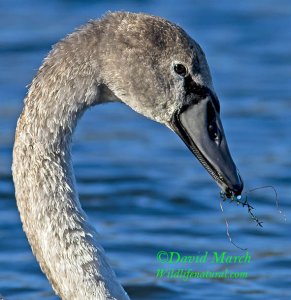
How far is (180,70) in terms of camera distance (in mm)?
8484

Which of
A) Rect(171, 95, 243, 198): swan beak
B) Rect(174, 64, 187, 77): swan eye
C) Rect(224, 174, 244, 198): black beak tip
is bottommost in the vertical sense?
Rect(224, 174, 244, 198): black beak tip

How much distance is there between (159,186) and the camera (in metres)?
13.3

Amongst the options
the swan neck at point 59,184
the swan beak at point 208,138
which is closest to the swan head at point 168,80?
the swan beak at point 208,138

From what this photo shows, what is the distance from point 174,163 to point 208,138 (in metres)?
5.21

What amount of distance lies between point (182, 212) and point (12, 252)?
5.94ft

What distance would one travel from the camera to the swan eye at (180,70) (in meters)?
8.47

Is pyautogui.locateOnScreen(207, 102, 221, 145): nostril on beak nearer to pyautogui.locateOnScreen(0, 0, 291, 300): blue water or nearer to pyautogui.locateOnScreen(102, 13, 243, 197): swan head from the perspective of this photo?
pyautogui.locateOnScreen(102, 13, 243, 197): swan head

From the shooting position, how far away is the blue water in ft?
37.6

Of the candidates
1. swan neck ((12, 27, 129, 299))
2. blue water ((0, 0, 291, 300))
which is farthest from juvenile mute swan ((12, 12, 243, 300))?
blue water ((0, 0, 291, 300))

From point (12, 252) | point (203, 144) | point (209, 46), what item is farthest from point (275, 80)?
point (203, 144)

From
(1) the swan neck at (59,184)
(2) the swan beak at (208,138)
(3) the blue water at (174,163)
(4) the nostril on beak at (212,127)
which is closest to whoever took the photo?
(1) the swan neck at (59,184)

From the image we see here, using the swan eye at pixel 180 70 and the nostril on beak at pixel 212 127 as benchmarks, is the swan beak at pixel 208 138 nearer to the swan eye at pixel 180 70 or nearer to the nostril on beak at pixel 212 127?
the nostril on beak at pixel 212 127

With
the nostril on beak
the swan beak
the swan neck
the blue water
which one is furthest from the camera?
the blue water

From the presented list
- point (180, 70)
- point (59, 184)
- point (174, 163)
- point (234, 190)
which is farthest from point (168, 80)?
point (174, 163)
